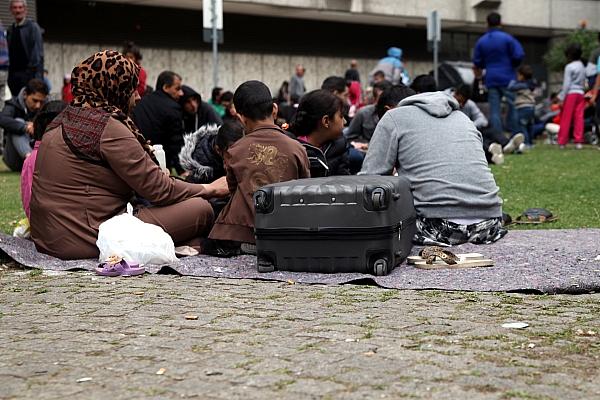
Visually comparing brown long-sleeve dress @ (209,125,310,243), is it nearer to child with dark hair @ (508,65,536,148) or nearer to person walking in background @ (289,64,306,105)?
child with dark hair @ (508,65,536,148)

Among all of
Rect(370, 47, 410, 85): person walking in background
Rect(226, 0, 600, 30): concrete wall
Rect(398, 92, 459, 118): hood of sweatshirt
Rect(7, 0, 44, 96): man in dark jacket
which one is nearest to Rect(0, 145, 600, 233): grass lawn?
Rect(7, 0, 44, 96): man in dark jacket

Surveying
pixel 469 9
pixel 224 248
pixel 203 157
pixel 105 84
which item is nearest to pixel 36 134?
pixel 203 157

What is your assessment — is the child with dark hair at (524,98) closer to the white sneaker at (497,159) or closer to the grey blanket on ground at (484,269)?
the white sneaker at (497,159)

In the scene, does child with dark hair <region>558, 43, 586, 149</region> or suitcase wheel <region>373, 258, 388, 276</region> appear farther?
child with dark hair <region>558, 43, 586, 149</region>

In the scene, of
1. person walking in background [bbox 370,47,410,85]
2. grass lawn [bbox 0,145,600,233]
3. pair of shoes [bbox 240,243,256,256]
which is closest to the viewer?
pair of shoes [bbox 240,243,256,256]

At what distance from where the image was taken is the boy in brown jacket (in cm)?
739

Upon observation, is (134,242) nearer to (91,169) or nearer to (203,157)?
(91,169)

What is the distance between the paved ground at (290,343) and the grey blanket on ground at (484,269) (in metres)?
0.22

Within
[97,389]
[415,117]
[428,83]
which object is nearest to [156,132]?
[428,83]

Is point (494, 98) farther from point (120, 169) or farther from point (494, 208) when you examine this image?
point (120, 169)

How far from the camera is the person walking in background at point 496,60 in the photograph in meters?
19.5

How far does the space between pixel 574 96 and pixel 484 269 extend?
15.7 metres

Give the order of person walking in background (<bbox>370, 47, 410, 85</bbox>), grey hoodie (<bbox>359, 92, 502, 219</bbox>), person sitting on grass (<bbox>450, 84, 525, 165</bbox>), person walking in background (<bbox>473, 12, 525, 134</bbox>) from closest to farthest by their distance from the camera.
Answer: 1. grey hoodie (<bbox>359, 92, 502, 219</bbox>)
2. person sitting on grass (<bbox>450, 84, 525, 165</bbox>)
3. person walking in background (<bbox>473, 12, 525, 134</bbox>)
4. person walking in background (<bbox>370, 47, 410, 85</bbox>)

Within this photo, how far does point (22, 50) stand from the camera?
16578mm
